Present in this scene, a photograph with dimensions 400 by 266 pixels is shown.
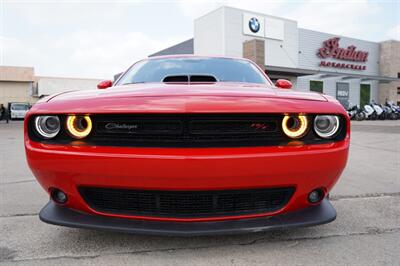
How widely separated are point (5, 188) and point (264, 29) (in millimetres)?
21110

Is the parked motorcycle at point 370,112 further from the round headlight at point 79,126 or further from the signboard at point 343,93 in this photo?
the round headlight at point 79,126

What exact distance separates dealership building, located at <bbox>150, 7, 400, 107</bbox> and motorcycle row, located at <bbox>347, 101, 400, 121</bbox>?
3.49 meters

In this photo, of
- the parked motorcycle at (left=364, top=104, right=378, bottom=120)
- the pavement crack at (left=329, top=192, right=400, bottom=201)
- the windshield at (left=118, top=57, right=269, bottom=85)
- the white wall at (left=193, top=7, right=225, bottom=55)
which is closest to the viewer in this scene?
the windshield at (left=118, top=57, right=269, bottom=85)

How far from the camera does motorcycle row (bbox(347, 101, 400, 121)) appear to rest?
67.8 feet

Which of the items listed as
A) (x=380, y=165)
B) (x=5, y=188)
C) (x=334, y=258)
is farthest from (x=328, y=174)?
(x=380, y=165)

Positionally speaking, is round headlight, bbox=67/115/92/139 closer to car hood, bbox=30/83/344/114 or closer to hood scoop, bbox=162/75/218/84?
car hood, bbox=30/83/344/114

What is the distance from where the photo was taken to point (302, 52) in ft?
79.2

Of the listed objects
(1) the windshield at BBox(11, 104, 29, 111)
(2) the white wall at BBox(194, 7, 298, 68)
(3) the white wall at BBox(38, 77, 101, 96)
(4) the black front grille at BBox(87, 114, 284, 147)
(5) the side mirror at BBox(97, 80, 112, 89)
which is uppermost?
(2) the white wall at BBox(194, 7, 298, 68)

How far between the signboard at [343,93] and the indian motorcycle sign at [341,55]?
61.3 inches

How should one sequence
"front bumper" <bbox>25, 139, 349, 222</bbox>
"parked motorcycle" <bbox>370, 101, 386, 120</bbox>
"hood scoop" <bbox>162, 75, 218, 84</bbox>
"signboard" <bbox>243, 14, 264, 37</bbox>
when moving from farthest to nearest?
"parked motorcycle" <bbox>370, 101, 386, 120</bbox>, "signboard" <bbox>243, 14, 264, 37</bbox>, "hood scoop" <bbox>162, 75, 218, 84</bbox>, "front bumper" <bbox>25, 139, 349, 222</bbox>

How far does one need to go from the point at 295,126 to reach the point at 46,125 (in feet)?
4.41

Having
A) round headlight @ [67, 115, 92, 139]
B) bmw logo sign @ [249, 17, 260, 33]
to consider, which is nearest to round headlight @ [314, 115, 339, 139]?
round headlight @ [67, 115, 92, 139]

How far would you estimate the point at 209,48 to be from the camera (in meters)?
21.6

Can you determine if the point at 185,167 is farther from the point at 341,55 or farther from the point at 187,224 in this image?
the point at 341,55
